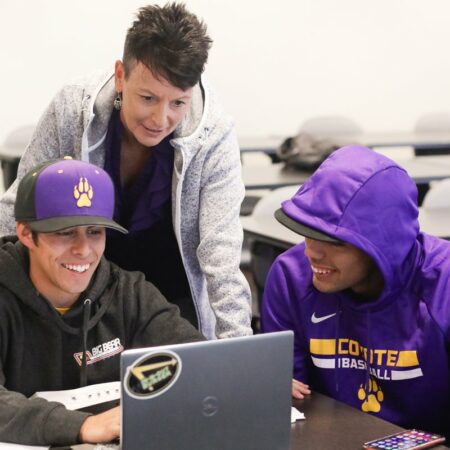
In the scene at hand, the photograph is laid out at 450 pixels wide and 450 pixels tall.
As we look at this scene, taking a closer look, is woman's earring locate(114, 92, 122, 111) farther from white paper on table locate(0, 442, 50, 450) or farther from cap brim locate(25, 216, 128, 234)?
white paper on table locate(0, 442, 50, 450)

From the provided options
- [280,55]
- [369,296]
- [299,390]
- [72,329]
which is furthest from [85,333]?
[280,55]

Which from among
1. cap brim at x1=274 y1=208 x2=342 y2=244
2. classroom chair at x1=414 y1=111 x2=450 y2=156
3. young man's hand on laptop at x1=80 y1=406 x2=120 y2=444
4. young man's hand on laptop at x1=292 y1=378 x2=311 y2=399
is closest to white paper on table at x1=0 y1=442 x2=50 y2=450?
young man's hand on laptop at x1=80 y1=406 x2=120 y2=444

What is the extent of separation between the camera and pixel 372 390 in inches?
71.4

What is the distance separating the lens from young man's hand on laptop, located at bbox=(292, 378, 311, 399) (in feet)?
5.67

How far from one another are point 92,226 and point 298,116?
504 cm

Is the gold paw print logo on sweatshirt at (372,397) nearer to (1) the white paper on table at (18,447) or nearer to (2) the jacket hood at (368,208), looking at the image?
(2) the jacket hood at (368,208)

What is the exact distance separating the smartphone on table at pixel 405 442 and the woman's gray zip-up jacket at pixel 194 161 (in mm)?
537

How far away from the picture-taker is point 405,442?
1479 millimetres

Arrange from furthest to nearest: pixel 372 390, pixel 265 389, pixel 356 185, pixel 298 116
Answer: pixel 298 116 < pixel 372 390 < pixel 356 185 < pixel 265 389

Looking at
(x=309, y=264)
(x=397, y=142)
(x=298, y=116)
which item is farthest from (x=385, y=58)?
(x=309, y=264)

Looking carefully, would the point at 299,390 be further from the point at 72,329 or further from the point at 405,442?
the point at 72,329

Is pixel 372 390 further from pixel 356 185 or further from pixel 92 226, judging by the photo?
pixel 92 226

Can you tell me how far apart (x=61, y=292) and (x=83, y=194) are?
0.22 m

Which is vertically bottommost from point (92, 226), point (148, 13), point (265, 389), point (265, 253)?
point (265, 253)
